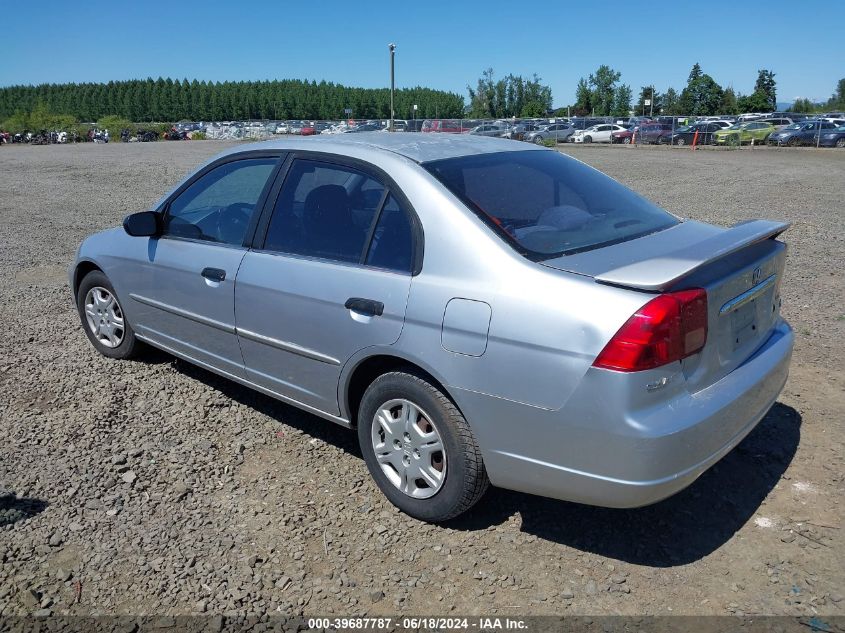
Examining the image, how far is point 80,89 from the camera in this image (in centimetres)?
14700

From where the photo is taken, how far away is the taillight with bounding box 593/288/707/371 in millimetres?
2510

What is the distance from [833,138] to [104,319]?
39.8 meters

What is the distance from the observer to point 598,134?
49406 millimetres

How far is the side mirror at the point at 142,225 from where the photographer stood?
4.43m

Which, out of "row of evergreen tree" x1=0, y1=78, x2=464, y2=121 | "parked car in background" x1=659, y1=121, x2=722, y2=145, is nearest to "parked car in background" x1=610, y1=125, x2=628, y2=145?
"parked car in background" x1=659, y1=121, x2=722, y2=145

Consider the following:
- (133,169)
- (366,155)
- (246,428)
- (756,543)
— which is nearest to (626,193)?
(366,155)

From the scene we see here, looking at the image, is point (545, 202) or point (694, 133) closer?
point (545, 202)

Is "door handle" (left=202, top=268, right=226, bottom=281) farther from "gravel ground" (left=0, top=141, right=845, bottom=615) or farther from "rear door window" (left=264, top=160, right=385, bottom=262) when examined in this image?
"gravel ground" (left=0, top=141, right=845, bottom=615)

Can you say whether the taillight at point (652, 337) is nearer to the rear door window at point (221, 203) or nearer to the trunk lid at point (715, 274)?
the trunk lid at point (715, 274)

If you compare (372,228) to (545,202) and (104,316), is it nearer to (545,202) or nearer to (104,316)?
(545,202)

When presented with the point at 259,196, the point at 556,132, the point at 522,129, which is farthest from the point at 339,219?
the point at 556,132

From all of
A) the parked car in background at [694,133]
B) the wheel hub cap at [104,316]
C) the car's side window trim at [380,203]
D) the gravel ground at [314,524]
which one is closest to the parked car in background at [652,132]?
the parked car in background at [694,133]

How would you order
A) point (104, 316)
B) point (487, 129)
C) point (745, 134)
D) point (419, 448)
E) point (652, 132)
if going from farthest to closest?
point (652, 132), point (487, 129), point (745, 134), point (104, 316), point (419, 448)

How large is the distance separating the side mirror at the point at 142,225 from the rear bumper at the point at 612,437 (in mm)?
2585
